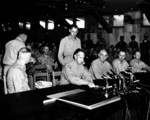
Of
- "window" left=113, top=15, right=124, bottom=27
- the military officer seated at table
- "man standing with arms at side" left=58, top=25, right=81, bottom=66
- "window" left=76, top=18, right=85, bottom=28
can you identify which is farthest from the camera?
"window" left=76, top=18, right=85, bottom=28

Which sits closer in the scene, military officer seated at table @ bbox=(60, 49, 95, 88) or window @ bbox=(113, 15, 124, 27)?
military officer seated at table @ bbox=(60, 49, 95, 88)

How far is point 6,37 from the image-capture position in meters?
11.4

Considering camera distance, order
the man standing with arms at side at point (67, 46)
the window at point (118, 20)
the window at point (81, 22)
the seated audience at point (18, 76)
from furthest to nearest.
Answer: the window at point (81, 22)
the window at point (118, 20)
the man standing with arms at side at point (67, 46)
the seated audience at point (18, 76)

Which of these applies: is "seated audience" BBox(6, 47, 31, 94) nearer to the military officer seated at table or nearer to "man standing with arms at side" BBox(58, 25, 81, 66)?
the military officer seated at table

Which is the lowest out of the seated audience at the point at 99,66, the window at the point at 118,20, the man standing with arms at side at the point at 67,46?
the seated audience at the point at 99,66

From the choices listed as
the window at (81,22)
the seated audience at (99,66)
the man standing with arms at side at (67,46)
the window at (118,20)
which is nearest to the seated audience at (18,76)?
the man standing with arms at side at (67,46)

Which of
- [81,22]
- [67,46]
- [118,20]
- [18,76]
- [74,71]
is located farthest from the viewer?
[81,22]

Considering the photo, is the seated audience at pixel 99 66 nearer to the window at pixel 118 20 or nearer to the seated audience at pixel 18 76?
the seated audience at pixel 18 76

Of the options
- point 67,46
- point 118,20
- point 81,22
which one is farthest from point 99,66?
point 81,22

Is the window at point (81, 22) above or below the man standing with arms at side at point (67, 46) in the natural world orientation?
above

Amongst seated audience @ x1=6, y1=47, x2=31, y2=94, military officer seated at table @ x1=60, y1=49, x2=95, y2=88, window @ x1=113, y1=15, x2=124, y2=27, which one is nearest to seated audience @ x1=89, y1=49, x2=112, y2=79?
military officer seated at table @ x1=60, y1=49, x2=95, y2=88

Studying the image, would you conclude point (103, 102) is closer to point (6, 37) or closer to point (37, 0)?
point (37, 0)

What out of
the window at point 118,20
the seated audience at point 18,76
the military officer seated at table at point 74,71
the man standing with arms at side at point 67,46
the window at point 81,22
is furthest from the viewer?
the window at point 81,22

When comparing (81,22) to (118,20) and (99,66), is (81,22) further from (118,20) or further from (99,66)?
(99,66)
